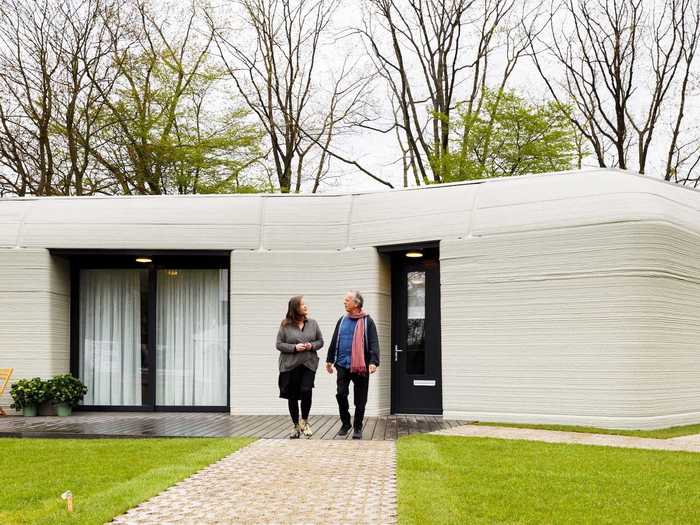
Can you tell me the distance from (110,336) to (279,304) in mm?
2953

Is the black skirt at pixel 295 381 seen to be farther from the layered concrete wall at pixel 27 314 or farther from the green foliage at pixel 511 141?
the green foliage at pixel 511 141

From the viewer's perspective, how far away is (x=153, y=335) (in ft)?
45.1

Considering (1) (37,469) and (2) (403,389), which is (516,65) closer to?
(2) (403,389)

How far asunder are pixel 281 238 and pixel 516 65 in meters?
16.8

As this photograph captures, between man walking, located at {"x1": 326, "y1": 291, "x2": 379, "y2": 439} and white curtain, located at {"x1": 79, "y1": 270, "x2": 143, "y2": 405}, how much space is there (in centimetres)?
494

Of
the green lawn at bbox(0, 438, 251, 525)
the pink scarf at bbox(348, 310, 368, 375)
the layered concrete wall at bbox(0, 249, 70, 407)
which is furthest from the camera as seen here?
the layered concrete wall at bbox(0, 249, 70, 407)

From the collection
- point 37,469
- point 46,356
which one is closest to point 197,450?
point 37,469

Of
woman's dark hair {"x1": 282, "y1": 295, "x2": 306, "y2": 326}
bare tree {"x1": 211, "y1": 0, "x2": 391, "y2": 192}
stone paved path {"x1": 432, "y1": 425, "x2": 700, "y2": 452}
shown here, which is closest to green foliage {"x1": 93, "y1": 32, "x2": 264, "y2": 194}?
bare tree {"x1": 211, "y1": 0, "x2": 391, "y2": 192}

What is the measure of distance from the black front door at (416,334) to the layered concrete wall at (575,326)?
1.93 ft

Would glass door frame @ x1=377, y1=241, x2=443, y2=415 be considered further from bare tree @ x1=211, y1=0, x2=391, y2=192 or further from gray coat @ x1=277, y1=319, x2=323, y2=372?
bare tree @ x1=211, y1=0, x2=391, y2=192

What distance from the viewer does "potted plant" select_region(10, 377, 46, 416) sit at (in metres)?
12.8

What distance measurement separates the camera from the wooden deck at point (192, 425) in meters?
10.6

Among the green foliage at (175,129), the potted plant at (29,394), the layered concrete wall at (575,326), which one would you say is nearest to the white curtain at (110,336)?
the potted plant at (29,394)

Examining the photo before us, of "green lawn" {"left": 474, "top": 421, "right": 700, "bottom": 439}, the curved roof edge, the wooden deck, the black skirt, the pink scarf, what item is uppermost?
the curved roof edge
